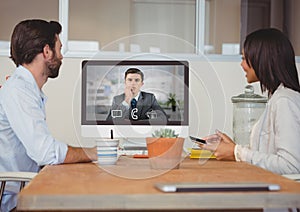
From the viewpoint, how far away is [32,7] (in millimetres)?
4469

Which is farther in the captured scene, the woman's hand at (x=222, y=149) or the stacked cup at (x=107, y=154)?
the woman's hand at (x=222, y=149)

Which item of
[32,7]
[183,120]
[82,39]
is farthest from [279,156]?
[32,7]

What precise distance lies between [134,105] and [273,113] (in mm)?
1102

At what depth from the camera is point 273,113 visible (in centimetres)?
219

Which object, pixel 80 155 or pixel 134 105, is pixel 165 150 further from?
pixel 134 105

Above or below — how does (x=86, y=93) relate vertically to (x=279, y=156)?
above

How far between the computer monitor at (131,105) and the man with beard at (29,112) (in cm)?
63

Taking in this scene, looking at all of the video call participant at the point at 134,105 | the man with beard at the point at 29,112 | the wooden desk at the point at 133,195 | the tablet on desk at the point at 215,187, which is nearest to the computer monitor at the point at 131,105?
the video call participant at the point at 134,105

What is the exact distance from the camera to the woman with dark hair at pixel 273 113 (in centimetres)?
205

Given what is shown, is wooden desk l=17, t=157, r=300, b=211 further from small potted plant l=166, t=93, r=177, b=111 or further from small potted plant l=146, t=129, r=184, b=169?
small potted plant l=166, t=93, r=177, b=111

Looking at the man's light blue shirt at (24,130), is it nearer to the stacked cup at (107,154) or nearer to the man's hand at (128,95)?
the stacked cup at (107,154)

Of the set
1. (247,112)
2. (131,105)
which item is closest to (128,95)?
(131,105)

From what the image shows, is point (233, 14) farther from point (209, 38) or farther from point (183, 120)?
point (183, 120)

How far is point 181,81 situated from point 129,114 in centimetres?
38
